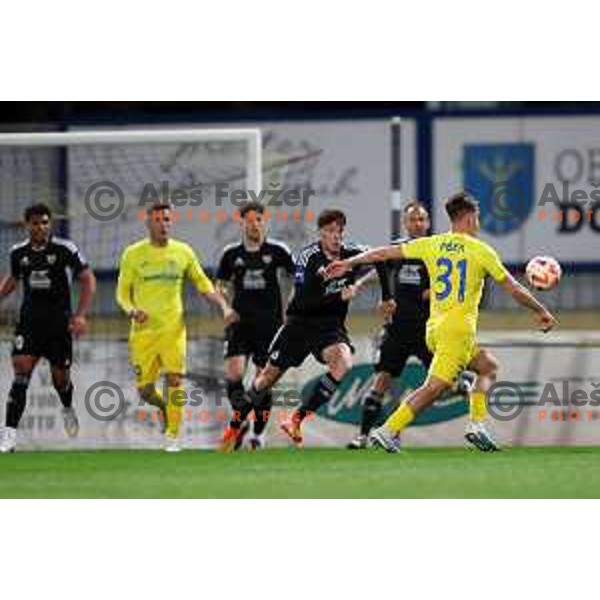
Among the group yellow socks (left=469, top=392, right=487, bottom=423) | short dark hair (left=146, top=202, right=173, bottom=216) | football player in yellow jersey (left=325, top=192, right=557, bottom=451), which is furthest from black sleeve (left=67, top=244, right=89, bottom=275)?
yellow socks (left=469, top=392, right=487, bottom=423)

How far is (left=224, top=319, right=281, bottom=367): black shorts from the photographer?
18109 mm

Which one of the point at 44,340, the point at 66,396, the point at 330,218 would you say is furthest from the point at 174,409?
the point at 330,218

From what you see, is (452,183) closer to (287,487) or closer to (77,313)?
(77,313)

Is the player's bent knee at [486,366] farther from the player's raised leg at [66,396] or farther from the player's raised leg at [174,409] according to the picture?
the player's raised leg at [66,396]

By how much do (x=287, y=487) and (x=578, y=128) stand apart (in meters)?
14.2

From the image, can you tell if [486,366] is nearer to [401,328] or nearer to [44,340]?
[401,328]

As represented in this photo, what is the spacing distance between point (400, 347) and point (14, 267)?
10.1 ft

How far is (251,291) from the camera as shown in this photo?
18.0 meters

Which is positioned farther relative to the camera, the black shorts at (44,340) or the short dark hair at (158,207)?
the black shorts at (44,340)

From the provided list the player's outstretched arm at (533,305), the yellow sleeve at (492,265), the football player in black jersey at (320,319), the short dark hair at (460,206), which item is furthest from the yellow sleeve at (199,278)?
the player's outstretched arm at (533,305)

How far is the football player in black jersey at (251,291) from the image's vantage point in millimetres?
17984

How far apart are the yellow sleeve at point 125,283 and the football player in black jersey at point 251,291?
0.72 metres

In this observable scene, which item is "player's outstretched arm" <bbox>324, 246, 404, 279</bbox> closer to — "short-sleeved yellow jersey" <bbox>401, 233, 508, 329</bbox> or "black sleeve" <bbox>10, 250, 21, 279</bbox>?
"short-sleeved yellow jersey" <bbox>401, 233, 508, 329</bbox>

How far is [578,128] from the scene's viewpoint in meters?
27.8
